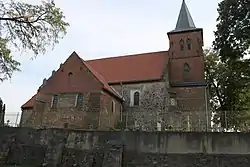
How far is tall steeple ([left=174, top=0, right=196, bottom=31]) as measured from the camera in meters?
33.1

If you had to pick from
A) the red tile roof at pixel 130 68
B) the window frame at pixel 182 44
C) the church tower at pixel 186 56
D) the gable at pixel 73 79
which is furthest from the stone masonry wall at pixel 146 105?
the window frame at pixel 182 44

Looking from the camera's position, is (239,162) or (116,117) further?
(116,117)

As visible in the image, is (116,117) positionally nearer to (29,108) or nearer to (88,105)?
(88,105)

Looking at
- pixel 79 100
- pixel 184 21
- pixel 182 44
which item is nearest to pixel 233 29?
pixel 182 44

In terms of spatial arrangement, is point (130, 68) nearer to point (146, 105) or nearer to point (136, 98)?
point (136, 98)

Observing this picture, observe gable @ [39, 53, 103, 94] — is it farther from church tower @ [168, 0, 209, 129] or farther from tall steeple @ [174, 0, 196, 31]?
tall steeple @ [174, 0, 196, 31]

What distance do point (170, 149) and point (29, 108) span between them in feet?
64.2

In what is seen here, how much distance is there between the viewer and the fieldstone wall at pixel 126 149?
15.2 meters

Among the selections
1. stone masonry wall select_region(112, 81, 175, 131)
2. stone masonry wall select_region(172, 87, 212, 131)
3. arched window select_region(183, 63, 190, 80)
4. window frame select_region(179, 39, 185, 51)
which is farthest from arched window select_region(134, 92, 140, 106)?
window frame select_region(179, 39, 185, 51)

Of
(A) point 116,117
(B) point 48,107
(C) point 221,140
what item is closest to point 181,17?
(A) point 116,117

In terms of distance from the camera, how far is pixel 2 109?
21.2 meters

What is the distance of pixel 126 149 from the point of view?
16.3 m

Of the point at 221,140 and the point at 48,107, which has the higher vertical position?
the point at 48,107

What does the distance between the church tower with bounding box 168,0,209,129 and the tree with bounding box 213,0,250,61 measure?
A: 6714 millimetres
